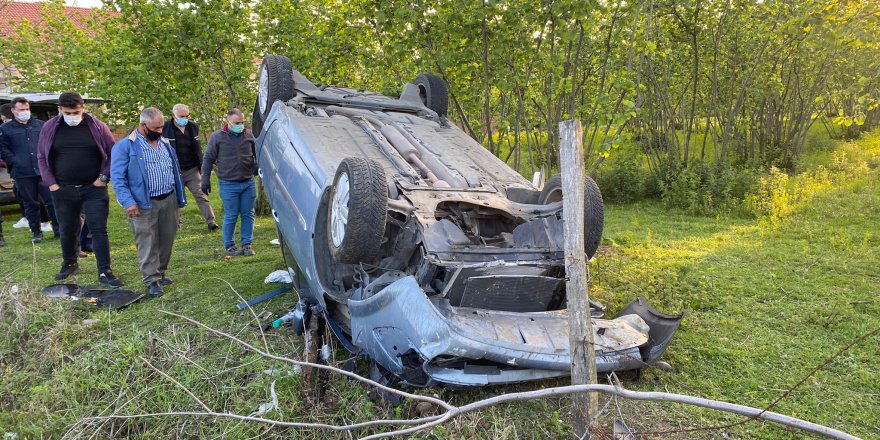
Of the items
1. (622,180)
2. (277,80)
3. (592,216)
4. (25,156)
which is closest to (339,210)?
(592,216)

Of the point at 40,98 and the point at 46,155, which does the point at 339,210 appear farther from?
the point at 40,98

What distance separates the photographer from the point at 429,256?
3.23 m

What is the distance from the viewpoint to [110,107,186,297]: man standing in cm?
480

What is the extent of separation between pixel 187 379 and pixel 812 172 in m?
12.5

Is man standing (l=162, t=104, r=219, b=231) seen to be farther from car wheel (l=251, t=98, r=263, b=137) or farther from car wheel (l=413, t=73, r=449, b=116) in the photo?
car wheel (l=413, t=73, r=449, b=116)

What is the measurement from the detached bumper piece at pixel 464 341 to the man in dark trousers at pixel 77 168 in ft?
11.1

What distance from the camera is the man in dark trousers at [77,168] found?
5.01 meters

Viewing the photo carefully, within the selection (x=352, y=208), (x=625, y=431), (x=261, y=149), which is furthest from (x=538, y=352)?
(x=261, y=149)

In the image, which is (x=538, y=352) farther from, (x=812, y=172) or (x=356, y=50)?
(x=812, y=172)

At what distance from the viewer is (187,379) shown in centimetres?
336

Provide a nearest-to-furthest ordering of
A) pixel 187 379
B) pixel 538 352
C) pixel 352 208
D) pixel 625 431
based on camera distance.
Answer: pixel 625 431
pixel 538 352
pixel 352 208
pixel 187 379

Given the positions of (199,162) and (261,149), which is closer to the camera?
(261,149)

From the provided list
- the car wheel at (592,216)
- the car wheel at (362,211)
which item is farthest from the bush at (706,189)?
the car wheel at (362,211)

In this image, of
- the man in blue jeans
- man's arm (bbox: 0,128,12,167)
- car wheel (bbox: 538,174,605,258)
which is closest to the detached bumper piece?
car wheel (bbox: 538,174,605,258)
